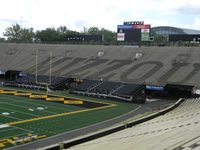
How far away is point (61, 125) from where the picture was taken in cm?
2403

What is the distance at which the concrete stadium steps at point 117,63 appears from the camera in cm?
4209

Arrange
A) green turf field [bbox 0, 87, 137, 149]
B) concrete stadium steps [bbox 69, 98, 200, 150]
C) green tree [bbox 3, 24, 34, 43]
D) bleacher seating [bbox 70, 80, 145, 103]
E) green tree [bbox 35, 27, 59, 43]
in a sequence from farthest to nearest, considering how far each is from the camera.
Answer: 1. green tree [bbox 3, 24, 34, 43]
2. green tree [bbox 35, 27, 59, 43]
3. bleacher seating [bbox 70, 80, 145, 103]
4. green turf field [bbox 0, 87, 137, 149]
5. concrete stadium steps [bbox 69, 98, 200, 150]

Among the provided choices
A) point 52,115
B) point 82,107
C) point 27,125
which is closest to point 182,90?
point 82,107

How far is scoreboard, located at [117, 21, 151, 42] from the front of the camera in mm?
51625

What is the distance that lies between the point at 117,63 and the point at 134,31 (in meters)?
6.42

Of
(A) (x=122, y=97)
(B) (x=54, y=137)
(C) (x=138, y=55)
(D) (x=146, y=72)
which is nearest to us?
(B) (x=54, y=137)

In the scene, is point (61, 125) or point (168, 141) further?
point (61, 125)

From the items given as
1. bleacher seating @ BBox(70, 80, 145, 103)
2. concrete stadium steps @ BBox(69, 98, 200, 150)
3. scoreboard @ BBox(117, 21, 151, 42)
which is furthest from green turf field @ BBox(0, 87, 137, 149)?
scoreboard @ BBox(117, 21, 151, 42)

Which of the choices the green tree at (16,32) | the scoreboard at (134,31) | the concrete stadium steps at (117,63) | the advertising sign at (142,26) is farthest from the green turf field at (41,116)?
the green tree at (16,32)

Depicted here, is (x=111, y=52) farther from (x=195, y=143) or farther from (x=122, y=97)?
(x=195, y=143)

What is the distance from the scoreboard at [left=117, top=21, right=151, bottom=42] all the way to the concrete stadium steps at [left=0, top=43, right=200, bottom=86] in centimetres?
147

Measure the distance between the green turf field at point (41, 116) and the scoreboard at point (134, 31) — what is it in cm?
1857

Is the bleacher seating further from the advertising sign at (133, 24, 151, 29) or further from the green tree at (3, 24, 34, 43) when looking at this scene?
the green tree at (3, 24, 34, 43)

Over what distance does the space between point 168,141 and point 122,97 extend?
21.9 m
